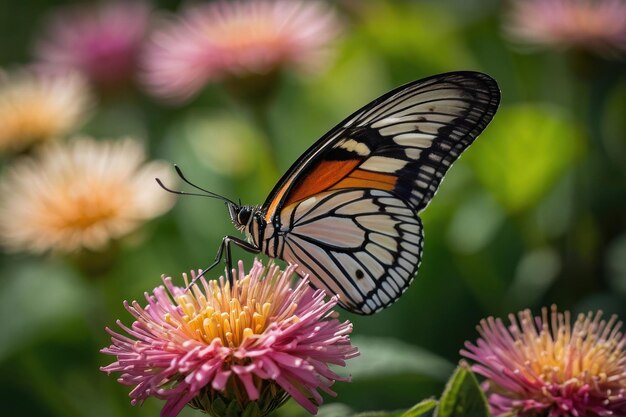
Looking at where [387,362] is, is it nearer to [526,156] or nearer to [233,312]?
[233,312]

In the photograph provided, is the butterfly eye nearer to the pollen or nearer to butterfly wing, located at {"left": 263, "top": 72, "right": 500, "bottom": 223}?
butterfly wing, located at {"left": 263, "top": 72, "right": 500, "bottom": 223}

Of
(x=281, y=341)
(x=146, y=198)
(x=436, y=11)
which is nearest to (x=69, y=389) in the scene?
(x=146, y=198)

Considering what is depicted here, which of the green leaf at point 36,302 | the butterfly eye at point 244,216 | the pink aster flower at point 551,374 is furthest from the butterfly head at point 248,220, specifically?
the green leaf at point 36,302

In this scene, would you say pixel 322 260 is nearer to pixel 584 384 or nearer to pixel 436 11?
pixel 584 384

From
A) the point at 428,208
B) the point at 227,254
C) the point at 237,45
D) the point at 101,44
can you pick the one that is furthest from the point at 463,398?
the point at 101,44

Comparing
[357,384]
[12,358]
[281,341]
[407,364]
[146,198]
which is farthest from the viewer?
[12,358]

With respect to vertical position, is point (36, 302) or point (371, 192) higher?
point (36, 302)
